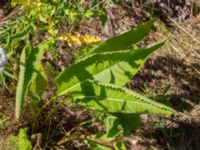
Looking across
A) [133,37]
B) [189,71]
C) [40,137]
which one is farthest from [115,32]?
[40,137]

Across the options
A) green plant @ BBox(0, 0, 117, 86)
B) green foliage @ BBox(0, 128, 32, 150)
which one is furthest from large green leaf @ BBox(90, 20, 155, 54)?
green foliage @ BBox(0, 128, 32, 150)

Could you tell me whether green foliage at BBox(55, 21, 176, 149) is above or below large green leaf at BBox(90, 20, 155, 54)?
below

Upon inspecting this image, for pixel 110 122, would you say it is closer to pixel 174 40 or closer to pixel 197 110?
pixel 197 110

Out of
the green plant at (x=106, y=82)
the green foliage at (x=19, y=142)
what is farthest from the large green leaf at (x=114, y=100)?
the green foliage at (x=19, y=142)

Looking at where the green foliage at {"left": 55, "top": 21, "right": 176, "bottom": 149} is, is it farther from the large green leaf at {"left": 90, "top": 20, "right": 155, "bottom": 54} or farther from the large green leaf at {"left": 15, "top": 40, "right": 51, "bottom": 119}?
the large green leaf at {"left": 15, "top": 40, "right": 51, "bottom": 119}

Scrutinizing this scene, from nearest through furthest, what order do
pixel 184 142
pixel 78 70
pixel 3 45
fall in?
pixel 78 70 < pixel 3 45 < pixel 184 142

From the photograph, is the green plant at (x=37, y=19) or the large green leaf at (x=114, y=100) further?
the green plant at (x=37, y=19)

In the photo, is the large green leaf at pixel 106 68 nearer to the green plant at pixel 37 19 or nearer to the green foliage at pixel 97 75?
the green foliage at pixel 97 75
